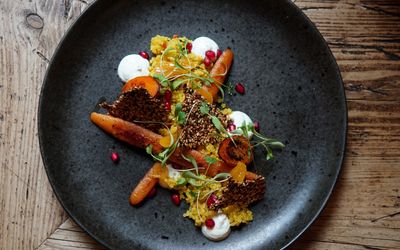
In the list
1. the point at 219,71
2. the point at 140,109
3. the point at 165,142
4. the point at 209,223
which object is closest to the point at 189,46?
the point at 219,71

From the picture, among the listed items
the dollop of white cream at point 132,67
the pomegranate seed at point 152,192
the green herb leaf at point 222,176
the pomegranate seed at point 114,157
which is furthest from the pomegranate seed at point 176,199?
the dollop of white cream at point 132,67

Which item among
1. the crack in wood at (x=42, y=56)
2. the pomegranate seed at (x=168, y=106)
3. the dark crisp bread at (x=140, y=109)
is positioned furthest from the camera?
the crack in wood at (x=42, y=56)

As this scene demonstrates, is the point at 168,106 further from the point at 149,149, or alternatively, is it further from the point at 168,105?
the point at 149,149

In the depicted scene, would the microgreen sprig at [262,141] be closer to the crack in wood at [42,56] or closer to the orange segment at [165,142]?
the orange segment at [165,142]

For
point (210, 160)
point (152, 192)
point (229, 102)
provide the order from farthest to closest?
point (229, 102) → point (152, 192) → point (210, 160)

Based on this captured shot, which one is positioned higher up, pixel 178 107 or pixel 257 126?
pixel 178 107

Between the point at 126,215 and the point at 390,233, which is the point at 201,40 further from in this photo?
the point at 390,233
